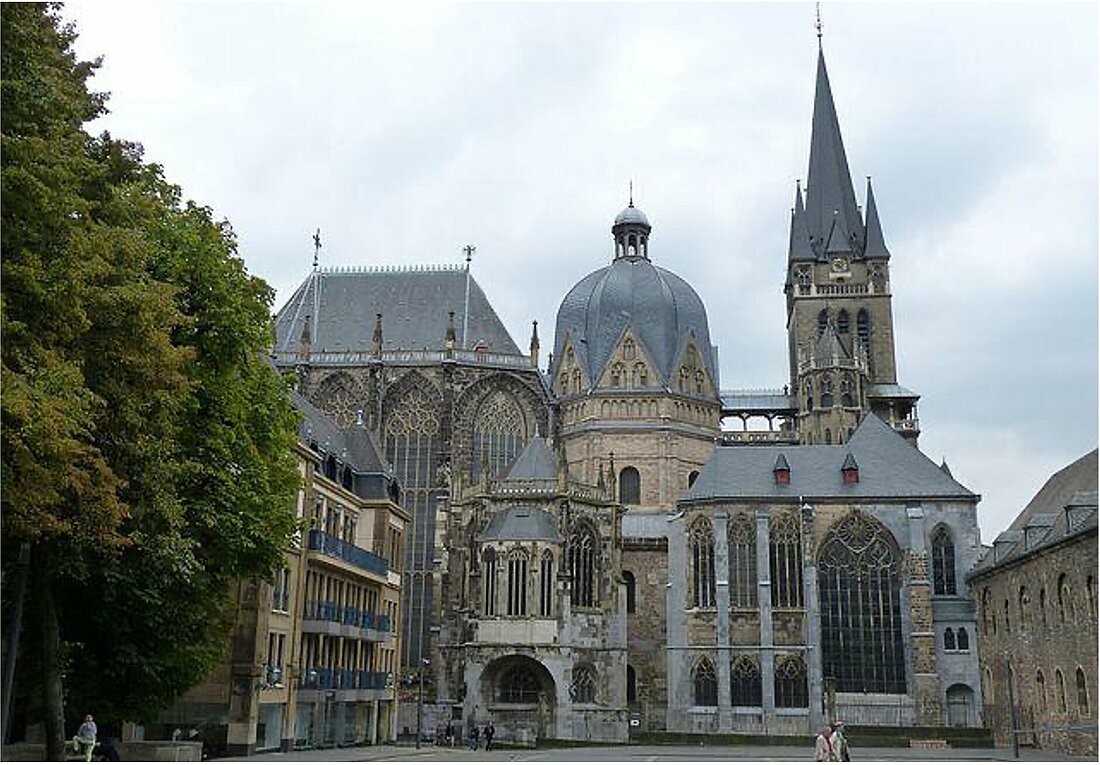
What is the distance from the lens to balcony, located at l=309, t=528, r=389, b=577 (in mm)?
37406

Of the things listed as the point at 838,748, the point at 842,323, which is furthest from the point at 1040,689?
the point at 842,323

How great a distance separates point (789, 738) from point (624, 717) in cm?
732

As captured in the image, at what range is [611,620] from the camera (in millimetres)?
51375

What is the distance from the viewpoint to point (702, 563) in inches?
2169

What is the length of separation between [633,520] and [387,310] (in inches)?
774

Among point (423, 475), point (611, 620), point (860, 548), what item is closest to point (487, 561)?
point (611, 620)

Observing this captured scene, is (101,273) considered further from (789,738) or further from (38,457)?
(789,738)

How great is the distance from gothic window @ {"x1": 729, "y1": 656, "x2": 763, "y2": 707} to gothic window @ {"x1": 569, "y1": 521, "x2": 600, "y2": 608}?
747 cm

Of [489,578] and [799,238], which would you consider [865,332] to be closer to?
[799,238]

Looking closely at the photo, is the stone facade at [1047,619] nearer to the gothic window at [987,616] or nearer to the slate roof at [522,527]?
the gothic window at [987,616]

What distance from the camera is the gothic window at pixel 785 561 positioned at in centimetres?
5359

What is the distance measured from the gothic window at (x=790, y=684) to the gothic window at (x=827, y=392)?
20659 millimetres

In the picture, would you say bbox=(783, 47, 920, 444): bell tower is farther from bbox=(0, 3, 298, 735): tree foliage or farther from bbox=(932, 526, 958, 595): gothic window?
bbox=(0, 3, 298, 735): tree foliage

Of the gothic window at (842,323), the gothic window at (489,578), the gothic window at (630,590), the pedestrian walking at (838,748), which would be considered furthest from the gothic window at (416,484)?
the pedestrian walking at (838,748)
